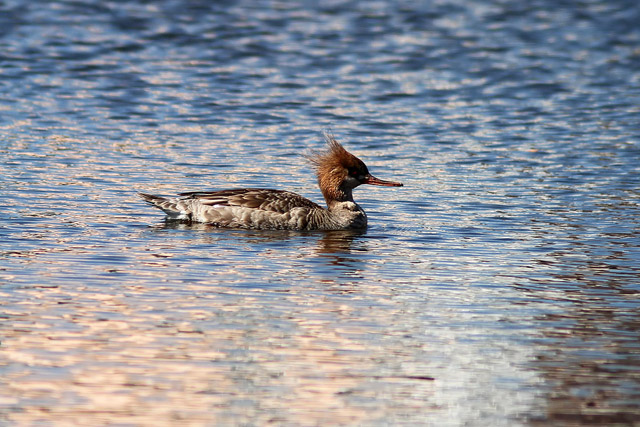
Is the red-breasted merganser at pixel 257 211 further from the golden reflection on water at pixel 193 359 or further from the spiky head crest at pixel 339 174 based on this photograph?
the golden reflection on water at pixel 193 359

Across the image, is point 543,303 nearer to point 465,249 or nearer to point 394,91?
point 465,249

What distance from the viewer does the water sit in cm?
793

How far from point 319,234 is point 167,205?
5.91 ft

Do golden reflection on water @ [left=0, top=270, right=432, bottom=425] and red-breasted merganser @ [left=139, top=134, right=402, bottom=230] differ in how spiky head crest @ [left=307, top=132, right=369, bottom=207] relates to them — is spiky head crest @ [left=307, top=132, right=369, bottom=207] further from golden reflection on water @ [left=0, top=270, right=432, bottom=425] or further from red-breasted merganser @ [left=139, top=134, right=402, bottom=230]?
golden reflection on water @ [left=0, top=270, right=432, bottom=425]

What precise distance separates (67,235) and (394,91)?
490 inches

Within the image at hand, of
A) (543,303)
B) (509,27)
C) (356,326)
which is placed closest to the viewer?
(356,326)

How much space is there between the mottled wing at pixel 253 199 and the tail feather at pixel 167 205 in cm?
22

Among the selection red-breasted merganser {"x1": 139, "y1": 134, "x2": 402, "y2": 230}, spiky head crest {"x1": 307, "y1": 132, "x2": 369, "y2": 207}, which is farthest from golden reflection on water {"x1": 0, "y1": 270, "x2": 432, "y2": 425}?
spiky head crest {"x1": 307, "y1": 132, "x2": 369, "y2": 207}

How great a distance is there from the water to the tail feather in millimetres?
332

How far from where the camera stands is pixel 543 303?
10.2 m

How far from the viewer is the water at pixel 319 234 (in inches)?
312

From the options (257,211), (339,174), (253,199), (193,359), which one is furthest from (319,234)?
(193,359)

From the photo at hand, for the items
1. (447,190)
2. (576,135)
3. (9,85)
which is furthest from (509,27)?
(447,190)

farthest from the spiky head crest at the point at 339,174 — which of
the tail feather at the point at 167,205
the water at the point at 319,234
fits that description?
the tail feather at the point at 167,205
